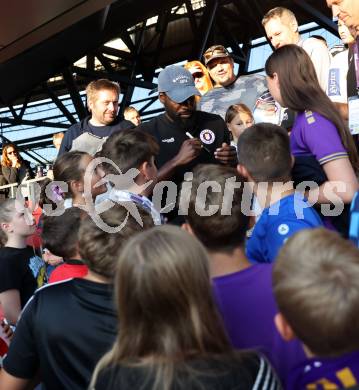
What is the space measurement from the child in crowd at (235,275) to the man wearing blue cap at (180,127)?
1.28 metres

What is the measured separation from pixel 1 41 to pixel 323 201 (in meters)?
7.38

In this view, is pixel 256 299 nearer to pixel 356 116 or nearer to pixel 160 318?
pixel 160 318

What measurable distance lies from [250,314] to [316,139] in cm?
103

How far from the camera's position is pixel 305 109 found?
2.43 m

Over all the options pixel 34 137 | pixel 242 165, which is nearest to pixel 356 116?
pixel 242 165

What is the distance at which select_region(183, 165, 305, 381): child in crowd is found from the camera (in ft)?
5.04

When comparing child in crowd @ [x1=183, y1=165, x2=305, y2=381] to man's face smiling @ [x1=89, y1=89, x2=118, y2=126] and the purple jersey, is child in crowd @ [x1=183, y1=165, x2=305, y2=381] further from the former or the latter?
man's face smiling @ [x1=89, y1=89, x2=118, y2=126]

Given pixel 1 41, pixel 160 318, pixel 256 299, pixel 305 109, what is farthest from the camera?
pixel 1 41

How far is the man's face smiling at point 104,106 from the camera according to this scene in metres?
3.56

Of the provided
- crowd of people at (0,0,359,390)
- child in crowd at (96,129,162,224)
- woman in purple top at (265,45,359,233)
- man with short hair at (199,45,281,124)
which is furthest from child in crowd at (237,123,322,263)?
man with short hair at (199,45,281,124)

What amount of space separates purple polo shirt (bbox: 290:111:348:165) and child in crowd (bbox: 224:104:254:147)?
1.34 metres

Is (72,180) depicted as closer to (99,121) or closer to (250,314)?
(99,121)

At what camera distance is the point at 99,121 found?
3676mm

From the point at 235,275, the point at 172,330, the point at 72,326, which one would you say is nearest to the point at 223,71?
the point at 235,275
